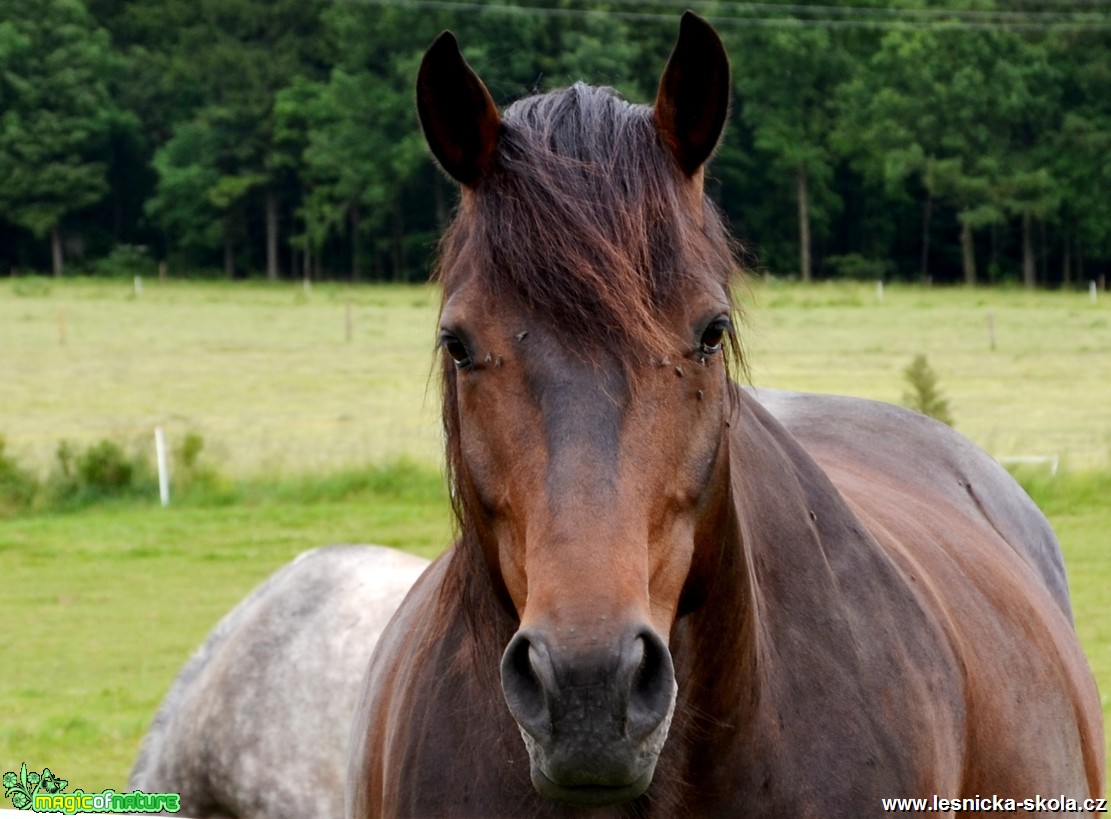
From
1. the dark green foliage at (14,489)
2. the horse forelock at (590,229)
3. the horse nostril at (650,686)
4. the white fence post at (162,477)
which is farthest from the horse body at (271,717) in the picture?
the dark green foliage at (14,489)

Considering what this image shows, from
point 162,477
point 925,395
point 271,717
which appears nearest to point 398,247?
point 162,477

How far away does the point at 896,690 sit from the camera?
7.42 feet

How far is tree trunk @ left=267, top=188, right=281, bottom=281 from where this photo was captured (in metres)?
62.9

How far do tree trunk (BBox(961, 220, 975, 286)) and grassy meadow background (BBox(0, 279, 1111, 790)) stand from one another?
14.0 meters

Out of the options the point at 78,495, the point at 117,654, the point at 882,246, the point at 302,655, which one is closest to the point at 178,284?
the point at 882,246

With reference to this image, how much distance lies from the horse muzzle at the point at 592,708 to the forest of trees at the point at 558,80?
44.4 metres

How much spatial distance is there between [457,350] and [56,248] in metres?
67.1

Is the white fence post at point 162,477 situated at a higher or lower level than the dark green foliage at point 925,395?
lower

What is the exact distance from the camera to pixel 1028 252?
55656 millimetres

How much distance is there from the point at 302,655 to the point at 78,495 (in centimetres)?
853

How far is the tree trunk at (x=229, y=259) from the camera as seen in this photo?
215 feet

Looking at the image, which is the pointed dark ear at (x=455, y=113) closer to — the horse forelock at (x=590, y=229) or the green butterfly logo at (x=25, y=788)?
the horse forelock at (x=590, y=229)

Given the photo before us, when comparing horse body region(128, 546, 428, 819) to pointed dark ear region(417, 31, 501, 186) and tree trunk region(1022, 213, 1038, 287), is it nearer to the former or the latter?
pointed dark ear region(417, 31, 501, 186)

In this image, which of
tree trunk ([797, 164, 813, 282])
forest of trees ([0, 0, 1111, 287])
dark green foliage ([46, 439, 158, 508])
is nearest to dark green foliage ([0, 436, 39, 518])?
dark green foliage ([46, 439, 158, 508])
